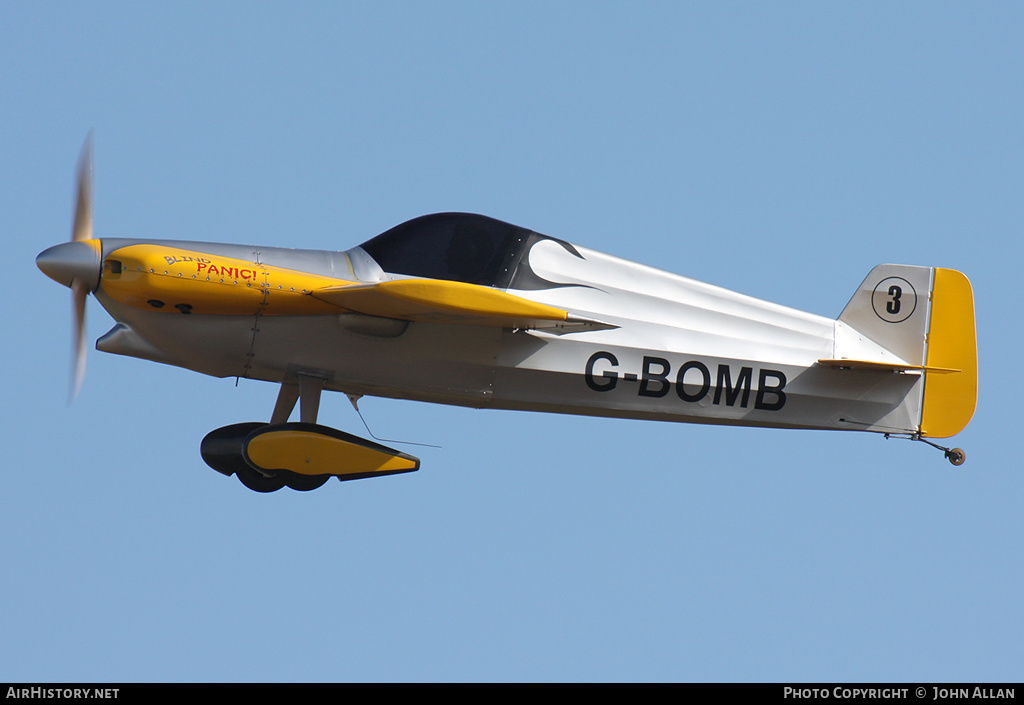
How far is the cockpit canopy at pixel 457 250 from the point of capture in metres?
12.4

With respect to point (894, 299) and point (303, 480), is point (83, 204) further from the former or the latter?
point (894, 299)

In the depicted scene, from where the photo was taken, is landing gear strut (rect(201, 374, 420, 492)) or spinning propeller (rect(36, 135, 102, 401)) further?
landing gear strut (rect(201, 374, 420, 492))

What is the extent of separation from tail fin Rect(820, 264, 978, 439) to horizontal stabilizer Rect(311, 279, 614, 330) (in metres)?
3.64

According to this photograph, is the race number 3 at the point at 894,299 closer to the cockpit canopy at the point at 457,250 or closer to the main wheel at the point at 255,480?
the cockpit canopy at the point at 457,250

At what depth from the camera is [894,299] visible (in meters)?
13.6

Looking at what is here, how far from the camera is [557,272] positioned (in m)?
12.7

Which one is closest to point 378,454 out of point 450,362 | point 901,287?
point 450,362

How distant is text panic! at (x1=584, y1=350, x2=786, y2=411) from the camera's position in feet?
41.0

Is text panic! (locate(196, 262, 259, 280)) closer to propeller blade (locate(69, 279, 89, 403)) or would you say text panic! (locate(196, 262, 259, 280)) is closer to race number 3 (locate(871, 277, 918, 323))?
propeller blade (locate(69, 279, 89, 403))

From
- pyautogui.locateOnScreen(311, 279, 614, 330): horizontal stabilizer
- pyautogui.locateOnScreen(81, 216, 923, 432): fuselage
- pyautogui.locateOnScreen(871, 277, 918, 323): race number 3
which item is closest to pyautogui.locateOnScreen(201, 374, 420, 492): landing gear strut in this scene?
pyautogui.locateOnScreen(81, 216, 923, 432): fuselage

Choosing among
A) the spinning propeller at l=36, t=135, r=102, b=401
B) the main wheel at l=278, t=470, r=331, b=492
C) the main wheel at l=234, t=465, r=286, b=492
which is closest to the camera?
the spinning propeller at l=36, t=135, r=102, b=401

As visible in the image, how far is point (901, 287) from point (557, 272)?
405cm

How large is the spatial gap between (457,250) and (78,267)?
146 inches

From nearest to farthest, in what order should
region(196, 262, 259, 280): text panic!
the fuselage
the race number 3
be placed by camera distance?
region(196, 262, 259, 280): text panic! → the fuselage → the race number 3
